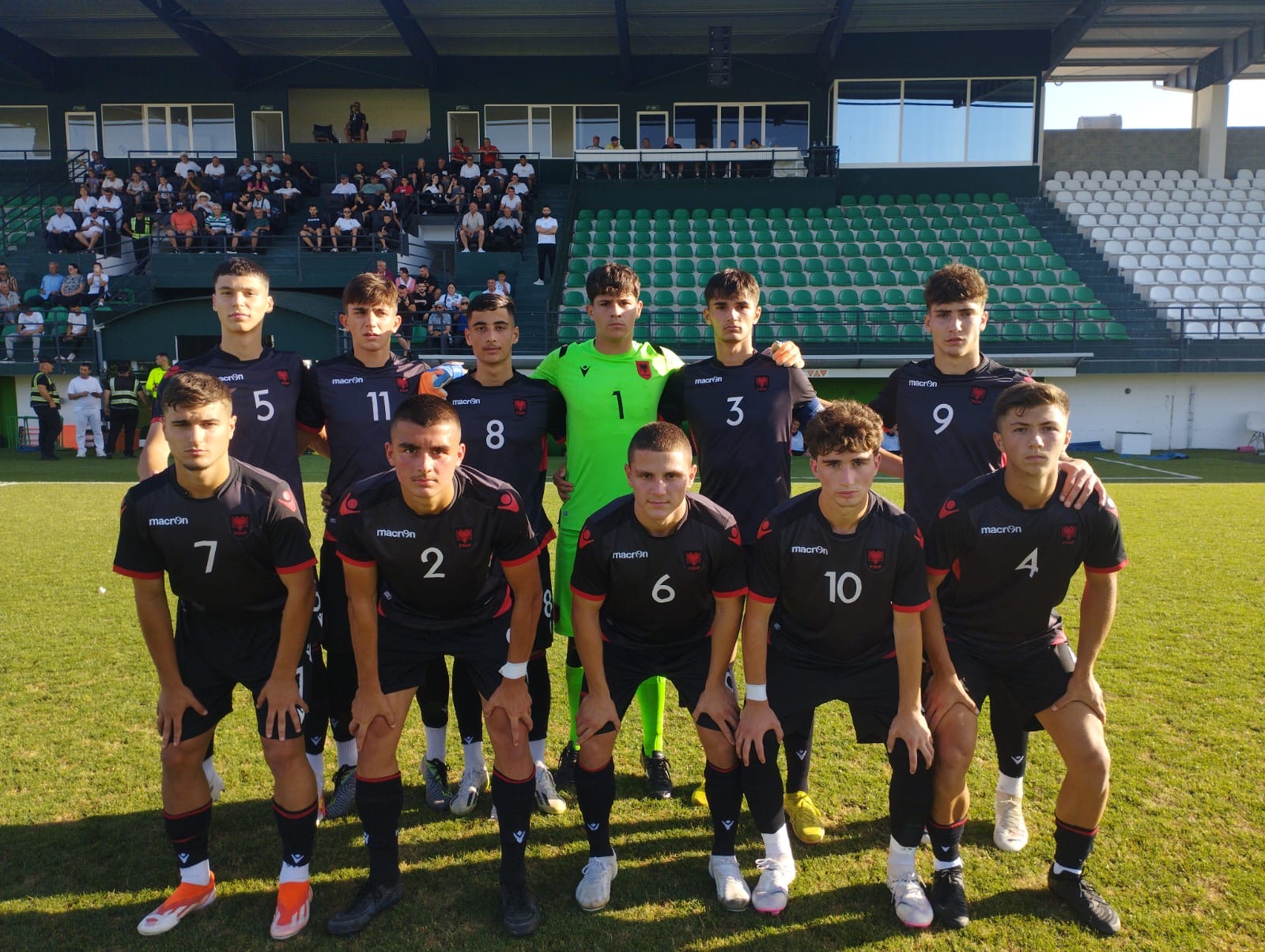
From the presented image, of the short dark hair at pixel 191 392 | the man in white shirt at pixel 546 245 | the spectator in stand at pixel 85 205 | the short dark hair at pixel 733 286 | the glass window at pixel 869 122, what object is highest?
the glass window at pixel 869 122

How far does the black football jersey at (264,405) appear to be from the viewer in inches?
155

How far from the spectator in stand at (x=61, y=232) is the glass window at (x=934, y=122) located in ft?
74.7

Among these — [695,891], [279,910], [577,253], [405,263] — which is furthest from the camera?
[577,253]

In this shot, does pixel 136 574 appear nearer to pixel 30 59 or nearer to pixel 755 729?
pixel 755 729

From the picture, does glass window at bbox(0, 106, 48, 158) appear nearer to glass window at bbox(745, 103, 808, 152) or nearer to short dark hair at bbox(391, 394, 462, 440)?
glass window at bbox(745, 103, 808, 152)

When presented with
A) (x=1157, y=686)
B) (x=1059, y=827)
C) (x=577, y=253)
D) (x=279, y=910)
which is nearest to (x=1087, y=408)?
(x=577, y=253)

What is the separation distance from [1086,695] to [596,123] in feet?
87.6

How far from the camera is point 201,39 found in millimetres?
24672

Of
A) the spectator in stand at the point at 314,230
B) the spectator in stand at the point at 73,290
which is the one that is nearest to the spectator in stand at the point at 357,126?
the spectator in stand at the point at 314,230

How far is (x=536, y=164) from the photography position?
2620 centimetres

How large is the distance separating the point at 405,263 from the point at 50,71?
1521cm

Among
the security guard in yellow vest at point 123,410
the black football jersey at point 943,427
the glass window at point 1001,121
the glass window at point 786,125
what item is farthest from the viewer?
the glass window at point 786,125

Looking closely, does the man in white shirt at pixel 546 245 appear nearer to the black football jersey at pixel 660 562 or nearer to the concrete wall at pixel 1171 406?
the concrete wall at pixel 1171 406

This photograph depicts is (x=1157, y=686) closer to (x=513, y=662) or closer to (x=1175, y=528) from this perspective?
(x=513, y=662)
